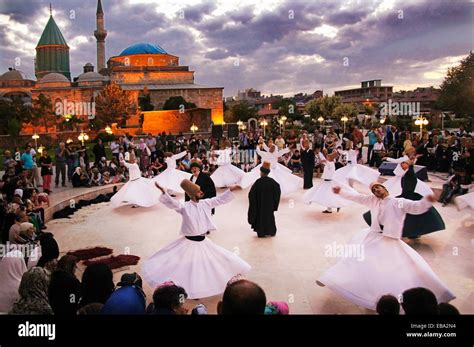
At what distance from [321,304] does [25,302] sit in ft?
11.8

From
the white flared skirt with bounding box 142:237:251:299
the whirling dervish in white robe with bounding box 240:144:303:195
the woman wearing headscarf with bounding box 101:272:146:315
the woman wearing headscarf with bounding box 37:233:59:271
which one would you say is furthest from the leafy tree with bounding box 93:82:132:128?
the woman wearing headscarf with bounding box 101:272:146:315

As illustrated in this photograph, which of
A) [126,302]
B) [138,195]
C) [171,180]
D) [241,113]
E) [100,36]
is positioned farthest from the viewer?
[100,36]

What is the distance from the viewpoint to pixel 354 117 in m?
51.0

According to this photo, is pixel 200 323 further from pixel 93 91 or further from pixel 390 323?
pixel 93 91

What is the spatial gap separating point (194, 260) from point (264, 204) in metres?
3.46

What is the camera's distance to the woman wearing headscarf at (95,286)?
16.3 ft

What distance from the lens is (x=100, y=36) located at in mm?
78875

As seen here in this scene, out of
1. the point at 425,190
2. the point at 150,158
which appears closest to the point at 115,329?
the point at 425,190

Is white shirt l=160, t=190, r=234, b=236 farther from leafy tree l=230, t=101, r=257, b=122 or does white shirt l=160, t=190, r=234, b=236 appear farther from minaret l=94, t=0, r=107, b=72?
minaret l=94, t=0, r=107, b=72

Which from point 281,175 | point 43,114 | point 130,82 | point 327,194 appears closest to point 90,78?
point 130,82

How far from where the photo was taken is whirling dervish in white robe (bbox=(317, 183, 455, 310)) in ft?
18.6

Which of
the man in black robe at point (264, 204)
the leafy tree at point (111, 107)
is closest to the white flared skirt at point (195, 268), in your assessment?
the man in black robe at point (264, 204)

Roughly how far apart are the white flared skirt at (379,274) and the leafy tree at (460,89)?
29909mm

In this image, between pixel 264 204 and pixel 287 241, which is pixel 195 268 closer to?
pixel 287 241
